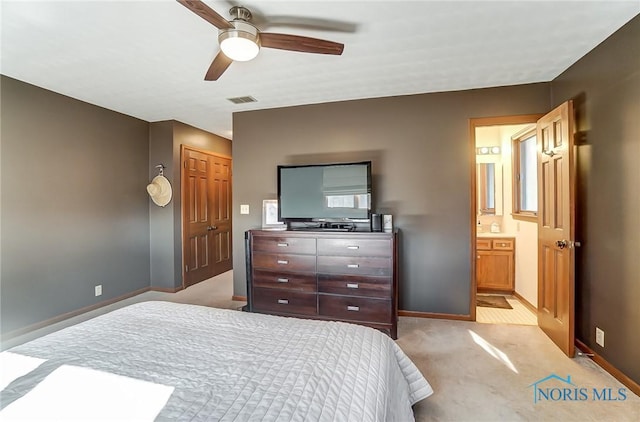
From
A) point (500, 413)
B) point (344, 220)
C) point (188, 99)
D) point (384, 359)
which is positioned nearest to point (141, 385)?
point (384, 359)

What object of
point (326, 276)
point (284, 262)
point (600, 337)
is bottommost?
point (600, 337)

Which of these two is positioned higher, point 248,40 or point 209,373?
point 248,40

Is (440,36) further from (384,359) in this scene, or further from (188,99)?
(188,99)

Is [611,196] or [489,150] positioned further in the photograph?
[489,150]

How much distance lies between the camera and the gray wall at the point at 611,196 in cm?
202

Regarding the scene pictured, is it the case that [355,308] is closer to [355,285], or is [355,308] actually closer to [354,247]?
[355,285]

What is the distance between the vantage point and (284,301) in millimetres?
3215

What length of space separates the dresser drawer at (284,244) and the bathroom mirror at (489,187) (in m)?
3.01

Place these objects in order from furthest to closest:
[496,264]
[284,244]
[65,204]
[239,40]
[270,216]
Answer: [496,264]
[270,216]
[65,204]
[284,244]
[239,40]

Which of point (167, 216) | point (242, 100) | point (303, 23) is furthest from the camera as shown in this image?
point (167, 216)

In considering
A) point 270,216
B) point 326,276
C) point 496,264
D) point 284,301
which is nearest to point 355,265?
point 326,276

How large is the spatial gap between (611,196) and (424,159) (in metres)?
1.58

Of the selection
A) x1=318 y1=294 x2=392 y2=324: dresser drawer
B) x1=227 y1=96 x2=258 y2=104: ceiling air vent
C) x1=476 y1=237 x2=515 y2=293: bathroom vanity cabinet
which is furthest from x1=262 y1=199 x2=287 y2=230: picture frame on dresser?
x1=476 y1=237 x2=515 y2=293: bathroom vanity cabinet

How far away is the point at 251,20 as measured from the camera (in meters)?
1.97
